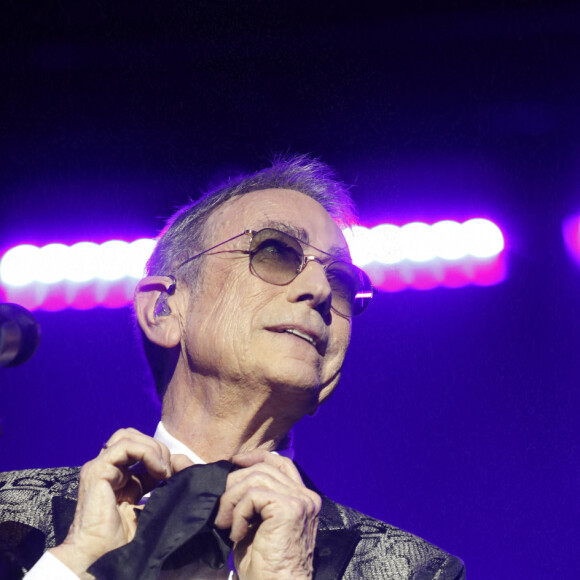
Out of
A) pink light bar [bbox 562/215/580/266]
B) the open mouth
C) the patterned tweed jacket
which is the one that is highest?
pink light bar [bbox 562/215/580/266]

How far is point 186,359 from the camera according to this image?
233cm

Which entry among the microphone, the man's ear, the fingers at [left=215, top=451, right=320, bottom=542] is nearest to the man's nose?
the man's ear

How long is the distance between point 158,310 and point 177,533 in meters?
1.05

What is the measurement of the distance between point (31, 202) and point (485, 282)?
9.45 feet

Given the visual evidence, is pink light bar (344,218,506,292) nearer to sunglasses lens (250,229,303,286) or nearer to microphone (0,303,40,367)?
sunglasses lens (250,229,303,286)

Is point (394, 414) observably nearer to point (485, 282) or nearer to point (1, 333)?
point (485, 282)

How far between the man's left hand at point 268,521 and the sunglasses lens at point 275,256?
74cm

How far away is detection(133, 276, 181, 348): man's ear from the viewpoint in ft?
7.80

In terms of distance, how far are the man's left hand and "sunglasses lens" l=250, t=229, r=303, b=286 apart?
0.74 m

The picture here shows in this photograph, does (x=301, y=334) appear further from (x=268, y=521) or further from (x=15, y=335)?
(x=15, y=335)

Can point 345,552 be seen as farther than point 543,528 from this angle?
No

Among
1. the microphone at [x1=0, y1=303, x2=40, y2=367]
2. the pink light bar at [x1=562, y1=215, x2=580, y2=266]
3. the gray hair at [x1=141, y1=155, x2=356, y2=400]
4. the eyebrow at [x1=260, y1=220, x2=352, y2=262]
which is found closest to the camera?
the microphone at [x1=0, y1=303, x2=40, y2=367]

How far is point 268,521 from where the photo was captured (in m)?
1.58

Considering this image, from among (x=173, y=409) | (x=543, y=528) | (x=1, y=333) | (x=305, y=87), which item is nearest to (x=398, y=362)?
(x=543, y=528)
